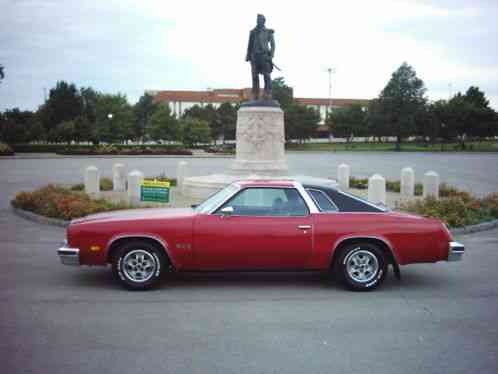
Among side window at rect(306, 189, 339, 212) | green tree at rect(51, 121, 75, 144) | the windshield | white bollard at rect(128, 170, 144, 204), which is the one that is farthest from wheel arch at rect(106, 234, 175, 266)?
green tree at rect(51, 121, 75, 144)

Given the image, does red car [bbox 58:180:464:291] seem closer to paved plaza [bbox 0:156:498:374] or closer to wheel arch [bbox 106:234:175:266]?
wheel arch [bbox 106:234:175:266]

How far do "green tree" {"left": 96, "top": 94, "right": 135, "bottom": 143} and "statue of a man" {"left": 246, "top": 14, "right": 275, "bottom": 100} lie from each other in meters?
Result: 50.0

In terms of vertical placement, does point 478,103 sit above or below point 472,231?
above

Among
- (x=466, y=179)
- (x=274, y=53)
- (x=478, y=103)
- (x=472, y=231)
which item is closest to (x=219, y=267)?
(x=472, y=231)

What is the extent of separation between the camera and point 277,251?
6.49 m

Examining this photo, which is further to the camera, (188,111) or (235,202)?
(188,111)

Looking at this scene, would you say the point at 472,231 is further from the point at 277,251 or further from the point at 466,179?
the point at 466,179

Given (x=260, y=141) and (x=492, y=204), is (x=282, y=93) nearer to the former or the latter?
(x=260, y=141)

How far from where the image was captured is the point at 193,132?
69.2 m

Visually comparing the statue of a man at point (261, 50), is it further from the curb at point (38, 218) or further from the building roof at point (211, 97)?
the building roof at point (211, 97)

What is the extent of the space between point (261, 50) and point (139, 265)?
41.5 feet

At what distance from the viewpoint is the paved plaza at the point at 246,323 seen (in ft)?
14.5

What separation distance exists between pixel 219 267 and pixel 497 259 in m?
4.78

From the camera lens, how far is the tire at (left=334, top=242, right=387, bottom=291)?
21.6ft
